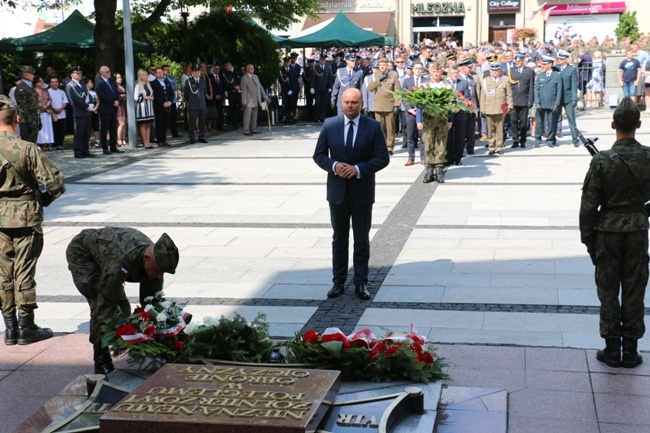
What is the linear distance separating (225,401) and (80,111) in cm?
1533

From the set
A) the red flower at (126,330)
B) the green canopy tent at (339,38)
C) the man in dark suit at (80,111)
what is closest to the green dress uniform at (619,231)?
the red flower at (126,330)

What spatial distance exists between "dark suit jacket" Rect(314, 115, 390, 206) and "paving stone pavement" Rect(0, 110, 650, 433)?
37.5 inches

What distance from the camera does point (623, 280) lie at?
6.45 metres

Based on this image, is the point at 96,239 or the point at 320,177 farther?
the point at 320,177

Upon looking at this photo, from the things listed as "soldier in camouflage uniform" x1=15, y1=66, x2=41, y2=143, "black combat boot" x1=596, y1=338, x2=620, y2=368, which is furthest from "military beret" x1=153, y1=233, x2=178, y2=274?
"soldier in camouflage uniform" x1=15, y1=66, x2=41, y2=143

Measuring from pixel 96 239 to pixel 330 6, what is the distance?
49536mm

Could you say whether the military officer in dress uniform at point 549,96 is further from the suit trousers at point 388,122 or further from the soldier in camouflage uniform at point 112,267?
the soldier in camouflage uniform at point 112,267

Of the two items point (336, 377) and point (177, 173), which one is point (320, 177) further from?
point (336, 377)

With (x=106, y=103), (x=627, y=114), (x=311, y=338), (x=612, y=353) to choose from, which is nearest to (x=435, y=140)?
(x=106, y=103)

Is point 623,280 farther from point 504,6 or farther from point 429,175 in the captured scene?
point 504,6

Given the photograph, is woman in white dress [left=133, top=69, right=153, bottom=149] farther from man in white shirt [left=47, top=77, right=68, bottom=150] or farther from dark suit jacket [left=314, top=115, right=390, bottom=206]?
dark suit jacket [left=314, top=115, right=390, bottom=206]

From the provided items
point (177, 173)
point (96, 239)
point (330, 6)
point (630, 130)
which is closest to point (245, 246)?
point (96, 239)

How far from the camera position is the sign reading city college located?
5150 cm

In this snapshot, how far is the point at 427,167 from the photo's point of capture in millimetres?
15242
